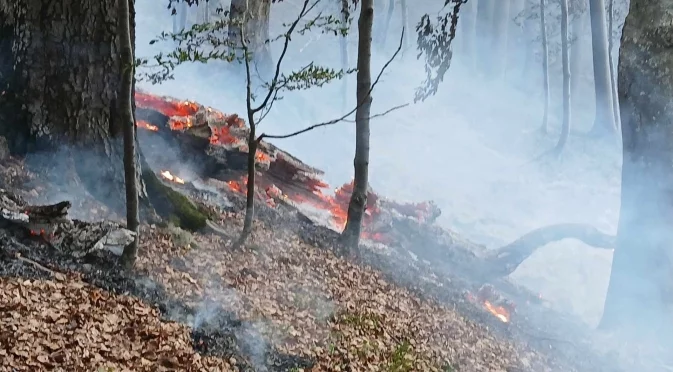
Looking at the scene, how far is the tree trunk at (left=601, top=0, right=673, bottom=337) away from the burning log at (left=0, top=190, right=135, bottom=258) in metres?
5.83

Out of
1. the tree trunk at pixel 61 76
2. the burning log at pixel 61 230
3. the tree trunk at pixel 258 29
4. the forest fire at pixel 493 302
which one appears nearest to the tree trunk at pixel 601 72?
the tree trunk at pixel 258 29

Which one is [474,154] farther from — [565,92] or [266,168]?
[266,168]

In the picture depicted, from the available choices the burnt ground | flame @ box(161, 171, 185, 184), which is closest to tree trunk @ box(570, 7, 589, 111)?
the burnt ground

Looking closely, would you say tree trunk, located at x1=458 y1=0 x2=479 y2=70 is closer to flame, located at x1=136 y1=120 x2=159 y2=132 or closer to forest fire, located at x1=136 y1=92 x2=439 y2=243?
forest fire, located at x1=136 y1=92 x2=439 y2=243

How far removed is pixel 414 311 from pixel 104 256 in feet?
10.8

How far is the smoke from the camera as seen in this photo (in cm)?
1611

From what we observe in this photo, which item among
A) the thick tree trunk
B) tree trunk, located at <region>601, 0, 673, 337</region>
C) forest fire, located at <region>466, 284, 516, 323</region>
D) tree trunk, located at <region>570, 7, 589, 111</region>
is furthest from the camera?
tree trunk, located at <region>570, 7, 589, 111</region>

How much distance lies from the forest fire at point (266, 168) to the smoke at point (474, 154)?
14.7 feet

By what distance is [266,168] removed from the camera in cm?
936

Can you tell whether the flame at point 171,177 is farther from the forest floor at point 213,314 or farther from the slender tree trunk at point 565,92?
the slender tree trunk at point 565,92

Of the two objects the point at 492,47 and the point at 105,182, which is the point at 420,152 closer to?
the point at 492,47

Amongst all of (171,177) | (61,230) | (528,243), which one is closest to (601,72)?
(528,243)

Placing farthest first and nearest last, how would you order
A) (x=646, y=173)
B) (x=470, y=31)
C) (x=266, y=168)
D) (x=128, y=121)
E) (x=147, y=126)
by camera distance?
1. (x=470, y=31)
2. (x=266, y=168)
3. (x=147, y=126)
4. (x=646, y=173)
5. (x=128, y=121)

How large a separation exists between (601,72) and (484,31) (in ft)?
40.5
